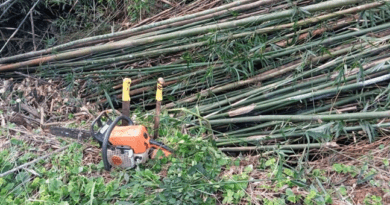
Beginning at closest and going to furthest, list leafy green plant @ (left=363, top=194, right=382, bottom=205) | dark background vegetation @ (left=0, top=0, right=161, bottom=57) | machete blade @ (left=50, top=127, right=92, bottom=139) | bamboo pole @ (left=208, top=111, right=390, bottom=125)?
1. leafy green plant @ (left=363, top=194, right=382, bottom=205)
2. bamboo pole @ (left=208, top=111, right=390, bottom=125)
3. machete blade @ (left=50, top=127, right=92, bottom=139)
4. dark background vegetation @ (left=0, top=0, right=161, bottom=57)

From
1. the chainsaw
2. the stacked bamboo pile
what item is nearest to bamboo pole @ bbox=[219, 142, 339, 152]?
the stacked bamboo pile

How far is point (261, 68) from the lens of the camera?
283cm

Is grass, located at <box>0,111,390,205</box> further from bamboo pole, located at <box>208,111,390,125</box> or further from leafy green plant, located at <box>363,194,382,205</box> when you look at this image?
bamboo pole, located at <box>208,111,390,125</box>

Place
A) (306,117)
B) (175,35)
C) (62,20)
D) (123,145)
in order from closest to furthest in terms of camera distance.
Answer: (123,145) → (306,117) → (175,35) → (62,20)

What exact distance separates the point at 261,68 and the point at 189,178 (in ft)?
3.63

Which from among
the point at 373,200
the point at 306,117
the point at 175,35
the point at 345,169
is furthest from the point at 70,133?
the point at 373,200

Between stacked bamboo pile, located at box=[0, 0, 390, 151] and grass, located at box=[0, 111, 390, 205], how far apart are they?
19 centimetres

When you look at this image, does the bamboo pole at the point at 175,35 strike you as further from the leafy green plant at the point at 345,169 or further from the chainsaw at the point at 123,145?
the leafy green plant at the point at 345,169

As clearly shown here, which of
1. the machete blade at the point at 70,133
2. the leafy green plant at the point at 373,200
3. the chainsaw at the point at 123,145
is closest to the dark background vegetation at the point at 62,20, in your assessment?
the machete blade at the point at 70,133

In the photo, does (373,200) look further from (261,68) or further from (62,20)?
(62,20)

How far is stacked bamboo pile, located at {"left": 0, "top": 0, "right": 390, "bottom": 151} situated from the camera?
2.49 meters

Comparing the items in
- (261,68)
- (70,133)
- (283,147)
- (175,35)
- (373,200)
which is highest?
(175,35)

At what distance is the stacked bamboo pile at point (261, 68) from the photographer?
2.49 metres

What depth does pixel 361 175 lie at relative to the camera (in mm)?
2203
